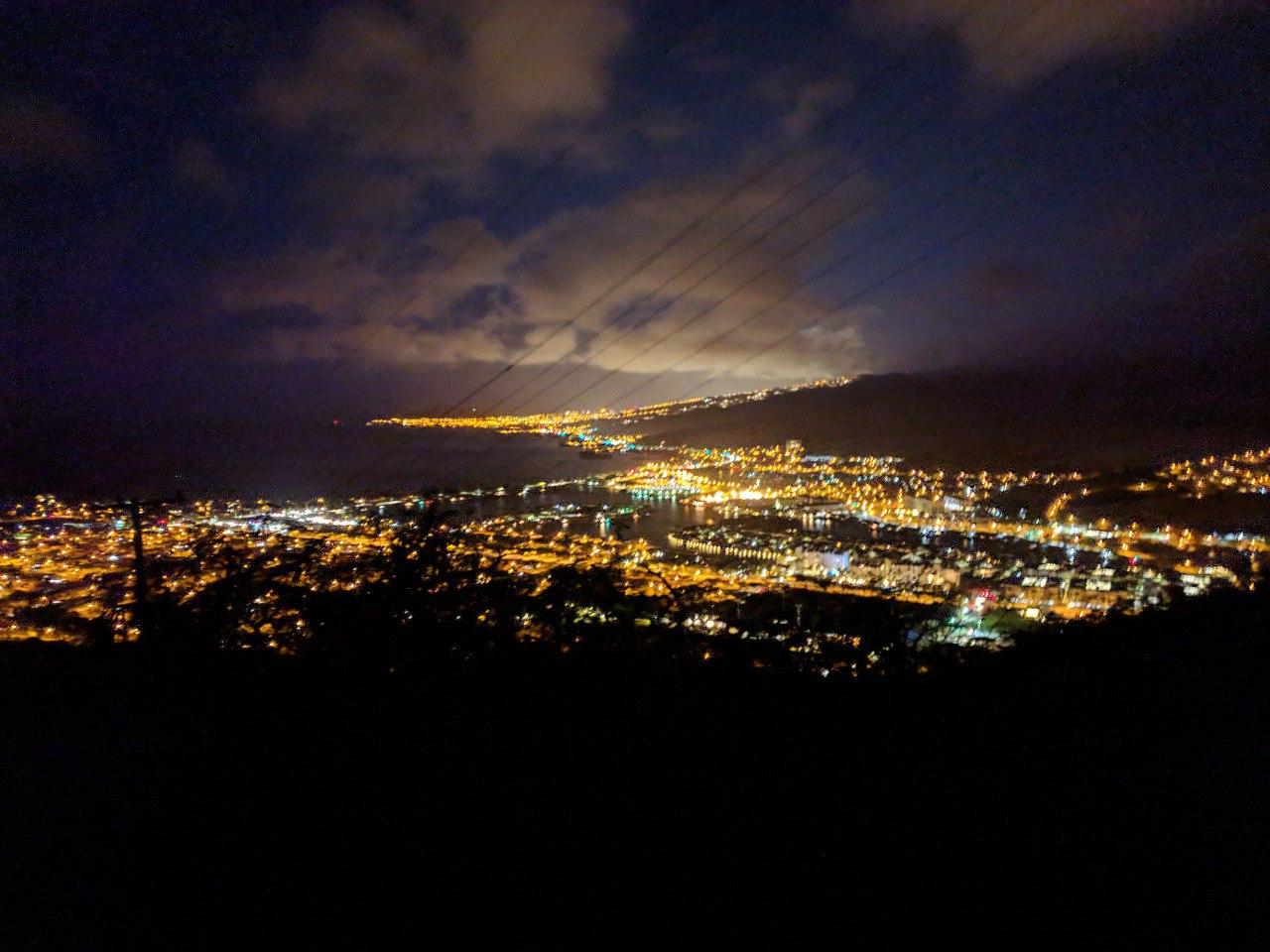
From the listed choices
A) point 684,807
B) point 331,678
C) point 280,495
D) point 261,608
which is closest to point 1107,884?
point 684,807

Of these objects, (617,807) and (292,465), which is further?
(292,465)

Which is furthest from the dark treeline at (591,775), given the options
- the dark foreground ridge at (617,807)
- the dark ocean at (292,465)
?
the dark ocean at (292,465)

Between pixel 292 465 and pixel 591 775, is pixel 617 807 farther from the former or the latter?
pixel 292 465

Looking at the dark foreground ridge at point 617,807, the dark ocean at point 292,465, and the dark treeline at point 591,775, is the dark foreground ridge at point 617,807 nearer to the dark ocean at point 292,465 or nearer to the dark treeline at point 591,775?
the dark treeline at point 591,775

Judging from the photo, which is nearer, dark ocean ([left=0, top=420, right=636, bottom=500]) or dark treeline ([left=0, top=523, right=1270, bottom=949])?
dark treeline ([left=0, top=523, right=1270, bottom=949])

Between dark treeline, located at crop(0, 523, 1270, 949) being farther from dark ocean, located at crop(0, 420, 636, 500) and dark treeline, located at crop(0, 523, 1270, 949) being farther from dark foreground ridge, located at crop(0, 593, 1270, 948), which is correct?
dark ocean, located at crop(0, 420, 636, 500)

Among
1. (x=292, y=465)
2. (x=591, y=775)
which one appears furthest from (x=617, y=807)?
(x=292, y=465)

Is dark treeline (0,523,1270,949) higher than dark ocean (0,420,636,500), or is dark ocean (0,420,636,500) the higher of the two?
dark ocean (0,420,636,500)

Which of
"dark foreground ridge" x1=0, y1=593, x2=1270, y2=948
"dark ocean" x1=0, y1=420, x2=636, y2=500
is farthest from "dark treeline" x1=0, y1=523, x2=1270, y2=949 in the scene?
"dark ocean" x1=0, y1=420, x2=636, y2=500
